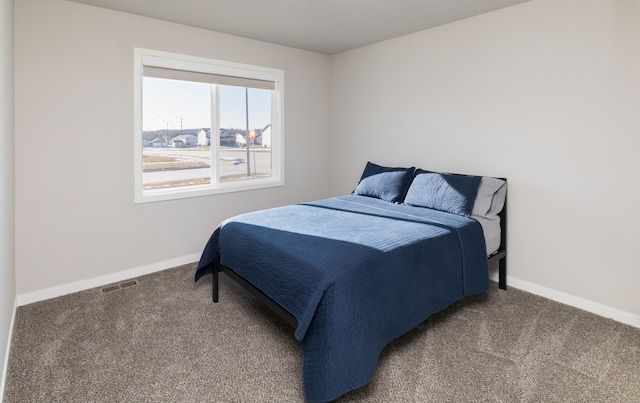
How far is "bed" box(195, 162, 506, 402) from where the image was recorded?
176 centimetres

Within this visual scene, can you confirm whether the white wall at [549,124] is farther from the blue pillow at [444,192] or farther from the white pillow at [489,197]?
the blue pillow at [444,192]

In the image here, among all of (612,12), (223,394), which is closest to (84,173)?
(223,394)

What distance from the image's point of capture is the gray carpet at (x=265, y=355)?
6.08ft

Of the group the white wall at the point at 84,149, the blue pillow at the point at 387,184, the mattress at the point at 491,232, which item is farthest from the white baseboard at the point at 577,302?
the white wall at the point at 84,149

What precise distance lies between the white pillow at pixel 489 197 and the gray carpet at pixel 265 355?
2.31 ft

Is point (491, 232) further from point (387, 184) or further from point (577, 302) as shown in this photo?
point (387, 184)

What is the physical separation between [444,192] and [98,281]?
3.09 m

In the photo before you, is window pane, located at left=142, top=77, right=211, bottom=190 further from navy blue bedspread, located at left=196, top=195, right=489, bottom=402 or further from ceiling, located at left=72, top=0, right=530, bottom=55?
navy blue bedspread, located at left=196, top=195, right=489, bottom=402

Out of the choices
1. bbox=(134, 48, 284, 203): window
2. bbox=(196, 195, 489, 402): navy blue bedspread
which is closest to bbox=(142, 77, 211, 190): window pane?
bbox=(134, 48, 284, 203): window

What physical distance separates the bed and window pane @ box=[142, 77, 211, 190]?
124 centimetres

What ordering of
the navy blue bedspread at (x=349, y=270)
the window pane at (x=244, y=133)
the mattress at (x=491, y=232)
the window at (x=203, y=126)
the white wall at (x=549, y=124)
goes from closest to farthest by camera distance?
the navy blue bedspread at (x=349, y=270) → the white wall at (x=549, y=124) → the mattress at (x=491, y=232) → the window at (x=203, y=126) → the window pane at (x=244, y=133)

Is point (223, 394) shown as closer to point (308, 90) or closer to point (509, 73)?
point (509, 73)

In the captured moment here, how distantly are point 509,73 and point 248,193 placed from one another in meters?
2.82

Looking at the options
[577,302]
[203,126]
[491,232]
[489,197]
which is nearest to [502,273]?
[491,232]
